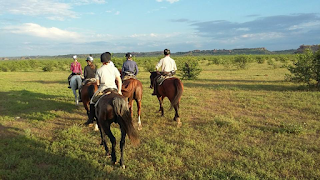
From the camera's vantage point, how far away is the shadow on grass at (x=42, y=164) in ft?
13.7

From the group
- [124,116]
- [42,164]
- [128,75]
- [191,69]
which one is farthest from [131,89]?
[191,69]

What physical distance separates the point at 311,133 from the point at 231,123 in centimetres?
219

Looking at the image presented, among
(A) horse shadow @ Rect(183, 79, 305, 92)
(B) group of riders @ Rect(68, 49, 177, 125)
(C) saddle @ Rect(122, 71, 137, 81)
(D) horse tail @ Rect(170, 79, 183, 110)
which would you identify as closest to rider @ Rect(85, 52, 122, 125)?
(B) group of riders @ Rect(68, 49, 177, 125)

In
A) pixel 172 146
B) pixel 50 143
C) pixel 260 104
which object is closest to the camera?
pixel 172 146

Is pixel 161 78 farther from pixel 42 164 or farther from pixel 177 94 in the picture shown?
pixel 42 164

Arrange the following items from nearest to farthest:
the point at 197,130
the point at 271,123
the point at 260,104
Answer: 1. the point at 197,130
2. the point at 271,123
3. the point at 260,104

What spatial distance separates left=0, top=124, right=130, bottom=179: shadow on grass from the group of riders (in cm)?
140

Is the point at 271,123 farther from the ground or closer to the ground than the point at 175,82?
closer to the ground

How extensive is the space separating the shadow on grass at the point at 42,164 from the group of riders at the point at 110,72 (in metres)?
1.40

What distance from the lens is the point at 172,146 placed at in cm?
532

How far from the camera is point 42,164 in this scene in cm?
469

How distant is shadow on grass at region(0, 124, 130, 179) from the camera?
165 inches

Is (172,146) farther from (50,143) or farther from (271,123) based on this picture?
(271,123)

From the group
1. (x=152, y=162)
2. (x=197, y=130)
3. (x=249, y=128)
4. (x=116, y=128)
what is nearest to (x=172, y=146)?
(x=152, y=162)
